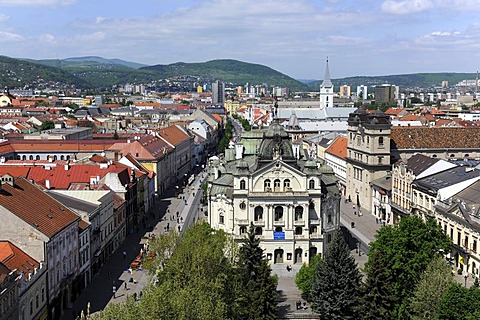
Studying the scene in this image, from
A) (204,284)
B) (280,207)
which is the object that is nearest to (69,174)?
(280,207)

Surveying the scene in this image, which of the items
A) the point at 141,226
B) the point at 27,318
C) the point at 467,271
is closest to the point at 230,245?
the point at 27,318

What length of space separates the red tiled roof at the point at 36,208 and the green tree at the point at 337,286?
76.0ft

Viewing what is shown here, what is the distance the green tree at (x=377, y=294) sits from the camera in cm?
5538

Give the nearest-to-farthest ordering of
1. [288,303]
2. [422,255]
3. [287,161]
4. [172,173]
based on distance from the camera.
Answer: [422,255]
[288,303]
[287,161]
[172,173]

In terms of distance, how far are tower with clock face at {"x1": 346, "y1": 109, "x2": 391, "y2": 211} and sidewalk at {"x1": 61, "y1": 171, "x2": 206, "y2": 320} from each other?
28.3 meters

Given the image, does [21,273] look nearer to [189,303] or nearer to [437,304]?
[189,303]

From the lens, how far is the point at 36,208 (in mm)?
61094

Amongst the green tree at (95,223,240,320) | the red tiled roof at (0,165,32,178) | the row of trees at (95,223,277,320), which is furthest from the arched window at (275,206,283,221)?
the red tiled roof at (0,165,32,178)

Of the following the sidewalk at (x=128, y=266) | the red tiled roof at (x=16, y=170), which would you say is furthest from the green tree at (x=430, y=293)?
the red tiled roof at (x=16, y=170)

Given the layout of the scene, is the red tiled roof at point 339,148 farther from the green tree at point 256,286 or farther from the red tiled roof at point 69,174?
the green tree at point 256,286

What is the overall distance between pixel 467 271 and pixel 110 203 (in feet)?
133

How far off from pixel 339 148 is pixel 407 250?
82251 millimetres

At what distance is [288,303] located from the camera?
66.4 m

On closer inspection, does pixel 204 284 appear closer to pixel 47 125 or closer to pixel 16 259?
pixel 16 259
